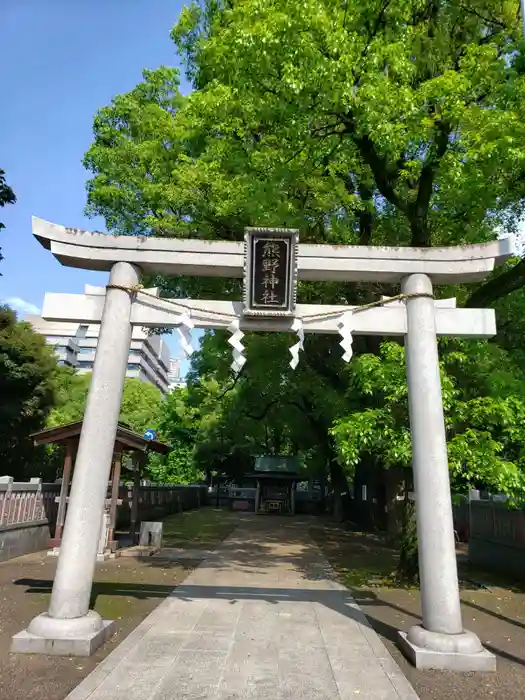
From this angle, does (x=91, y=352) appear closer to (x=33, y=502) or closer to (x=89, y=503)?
(x=33, y=502)

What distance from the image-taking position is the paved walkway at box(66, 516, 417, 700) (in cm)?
462

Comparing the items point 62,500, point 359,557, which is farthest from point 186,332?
point 359,557

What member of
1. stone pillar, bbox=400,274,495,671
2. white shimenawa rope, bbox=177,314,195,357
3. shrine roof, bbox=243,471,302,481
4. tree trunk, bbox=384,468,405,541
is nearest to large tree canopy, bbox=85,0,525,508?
stone pillar, bbox=400,274,495,671

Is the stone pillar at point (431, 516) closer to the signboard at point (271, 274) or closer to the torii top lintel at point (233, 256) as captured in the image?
the torii top lintel at point (233, 256)

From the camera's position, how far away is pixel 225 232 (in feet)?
46.5

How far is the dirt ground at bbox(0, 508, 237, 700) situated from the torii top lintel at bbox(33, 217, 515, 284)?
15.3ft

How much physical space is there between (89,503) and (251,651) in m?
2.49

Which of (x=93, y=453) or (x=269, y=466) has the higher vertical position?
(x=269, y=466)

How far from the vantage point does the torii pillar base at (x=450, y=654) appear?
5.27 metres

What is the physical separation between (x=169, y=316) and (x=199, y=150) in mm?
10056

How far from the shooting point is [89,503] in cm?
587

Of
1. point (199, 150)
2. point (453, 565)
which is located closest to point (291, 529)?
point (199, 150)

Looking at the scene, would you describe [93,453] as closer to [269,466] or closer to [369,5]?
[369,5]

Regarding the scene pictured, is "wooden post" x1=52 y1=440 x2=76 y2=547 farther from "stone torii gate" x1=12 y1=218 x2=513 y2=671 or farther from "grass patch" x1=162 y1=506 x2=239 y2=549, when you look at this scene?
"stone torii gate" x1=12 y1=218 x2=513 y2=671
